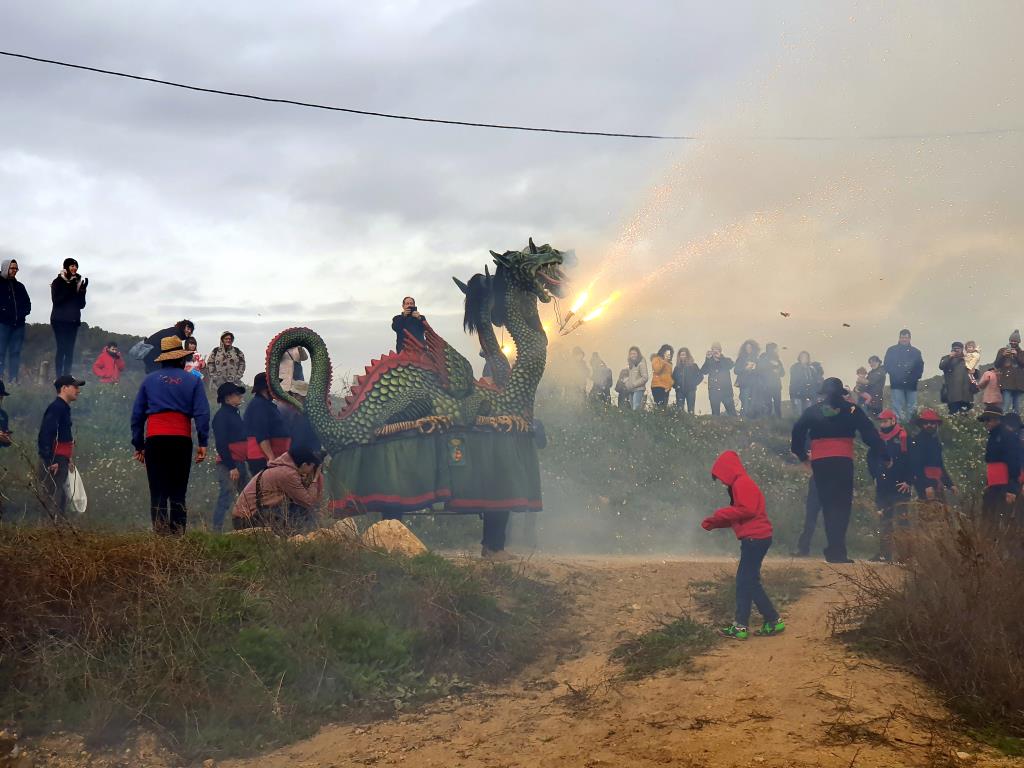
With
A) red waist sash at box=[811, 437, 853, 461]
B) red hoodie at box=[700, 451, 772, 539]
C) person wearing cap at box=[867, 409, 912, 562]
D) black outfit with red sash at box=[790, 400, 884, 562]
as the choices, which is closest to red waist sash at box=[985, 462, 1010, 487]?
black outfit with red sash at box=[790, 400, 884, 562]

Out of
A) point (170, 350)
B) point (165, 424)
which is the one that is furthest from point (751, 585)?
point (170, 350)

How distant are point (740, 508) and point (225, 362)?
1082 centimetres

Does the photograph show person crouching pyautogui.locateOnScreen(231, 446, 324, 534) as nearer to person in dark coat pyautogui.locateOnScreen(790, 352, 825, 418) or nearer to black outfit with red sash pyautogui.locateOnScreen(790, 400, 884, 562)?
black outfit with red sash pyautogui.locateOnScreen(790, 400, 884, 562)

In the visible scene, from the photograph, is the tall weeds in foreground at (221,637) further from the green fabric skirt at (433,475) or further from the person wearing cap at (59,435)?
the person wearing cap at (59,435)

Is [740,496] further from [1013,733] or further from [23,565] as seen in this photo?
[23,565]

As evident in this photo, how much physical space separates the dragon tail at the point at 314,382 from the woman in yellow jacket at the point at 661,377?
10.9 meters

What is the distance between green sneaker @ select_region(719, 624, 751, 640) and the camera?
27.8ft

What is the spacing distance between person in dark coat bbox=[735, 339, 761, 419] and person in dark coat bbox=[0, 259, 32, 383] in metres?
14.1

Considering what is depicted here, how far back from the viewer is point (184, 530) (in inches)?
344

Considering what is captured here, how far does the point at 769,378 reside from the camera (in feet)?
73.5

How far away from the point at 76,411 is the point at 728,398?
13.5 meters

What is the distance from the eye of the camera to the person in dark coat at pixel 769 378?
875 inches

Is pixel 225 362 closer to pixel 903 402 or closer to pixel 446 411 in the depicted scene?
pixel 446 411

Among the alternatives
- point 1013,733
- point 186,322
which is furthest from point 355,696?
point 186,322
